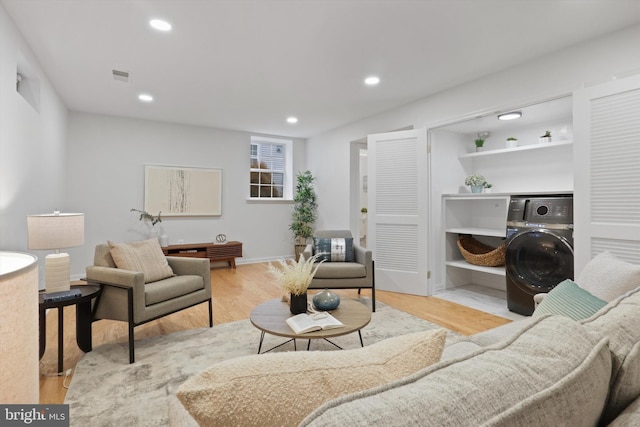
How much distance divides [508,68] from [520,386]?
356cm

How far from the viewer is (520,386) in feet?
1.57

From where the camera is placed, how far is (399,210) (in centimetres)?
412

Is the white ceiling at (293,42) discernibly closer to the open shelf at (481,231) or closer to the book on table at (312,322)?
the open shelf at (481,231)

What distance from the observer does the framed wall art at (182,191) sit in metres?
5.29

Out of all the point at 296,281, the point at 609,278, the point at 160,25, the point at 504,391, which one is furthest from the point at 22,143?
the point at 609,278

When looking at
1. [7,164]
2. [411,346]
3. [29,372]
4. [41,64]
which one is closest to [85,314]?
[7,164]

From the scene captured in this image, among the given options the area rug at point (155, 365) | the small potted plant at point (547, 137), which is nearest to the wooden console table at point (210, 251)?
the area rug at point (155, 365)

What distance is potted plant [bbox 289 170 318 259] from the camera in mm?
6301

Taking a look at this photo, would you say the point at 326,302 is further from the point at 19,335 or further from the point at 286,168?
the point at 286,168

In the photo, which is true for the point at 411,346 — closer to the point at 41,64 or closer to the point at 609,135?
the point at 609,135

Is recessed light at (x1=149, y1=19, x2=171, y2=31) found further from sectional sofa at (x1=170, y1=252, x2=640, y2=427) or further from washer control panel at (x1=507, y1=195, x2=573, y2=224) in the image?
washer control panel at (x1=507, y1=195, x2=573, y2=224)

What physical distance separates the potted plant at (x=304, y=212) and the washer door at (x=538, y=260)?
3704 mm

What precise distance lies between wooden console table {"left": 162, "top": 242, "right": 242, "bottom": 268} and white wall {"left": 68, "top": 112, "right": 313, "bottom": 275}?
0.31 metres

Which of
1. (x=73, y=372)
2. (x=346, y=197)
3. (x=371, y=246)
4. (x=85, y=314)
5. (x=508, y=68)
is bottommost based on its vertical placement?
(x=73, y=372)
